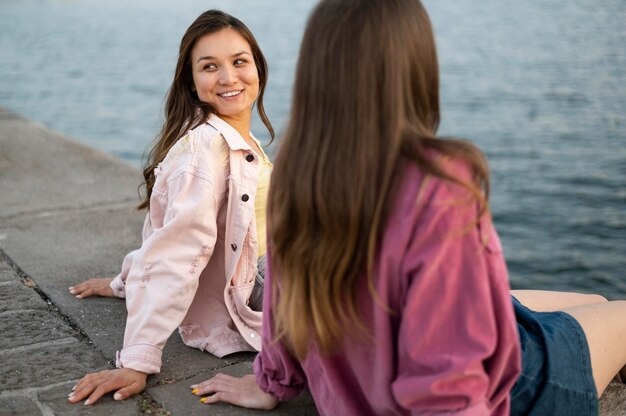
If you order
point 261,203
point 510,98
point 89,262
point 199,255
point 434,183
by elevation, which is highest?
point 434,183

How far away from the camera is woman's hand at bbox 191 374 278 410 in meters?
2.64

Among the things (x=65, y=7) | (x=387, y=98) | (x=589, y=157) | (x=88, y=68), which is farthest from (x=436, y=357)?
(x=65, y=7)

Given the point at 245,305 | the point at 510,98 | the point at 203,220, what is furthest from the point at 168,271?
the point at 510,98

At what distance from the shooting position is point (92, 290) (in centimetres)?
360

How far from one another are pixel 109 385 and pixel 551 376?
1.42 metres

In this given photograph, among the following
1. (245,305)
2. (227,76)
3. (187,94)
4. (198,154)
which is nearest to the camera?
(198,154)

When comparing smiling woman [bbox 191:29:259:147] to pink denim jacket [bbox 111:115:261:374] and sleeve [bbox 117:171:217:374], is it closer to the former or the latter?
pink denim jacket [bbox 111:115:261:374]

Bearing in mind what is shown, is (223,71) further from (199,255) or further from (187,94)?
(199,255)

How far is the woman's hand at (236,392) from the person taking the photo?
8.68ft

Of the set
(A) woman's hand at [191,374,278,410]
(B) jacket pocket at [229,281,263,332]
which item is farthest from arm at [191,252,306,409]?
(B) jacket pocket at [229,281,263,332]

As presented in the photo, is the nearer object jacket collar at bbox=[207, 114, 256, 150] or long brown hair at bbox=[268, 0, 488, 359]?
long brown hair at bbox=[268, 0, 488, 359]

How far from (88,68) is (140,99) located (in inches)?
189

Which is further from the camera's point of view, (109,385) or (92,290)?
(92,290)

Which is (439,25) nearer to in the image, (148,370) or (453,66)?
(453,66)
